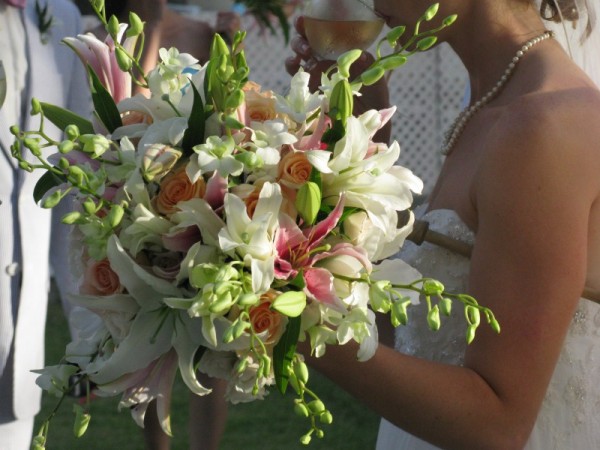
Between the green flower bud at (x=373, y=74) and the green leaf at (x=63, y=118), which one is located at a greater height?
the green flower bud at (x=373, y=74)

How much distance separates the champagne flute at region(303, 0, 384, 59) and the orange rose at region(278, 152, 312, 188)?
1.13 meters

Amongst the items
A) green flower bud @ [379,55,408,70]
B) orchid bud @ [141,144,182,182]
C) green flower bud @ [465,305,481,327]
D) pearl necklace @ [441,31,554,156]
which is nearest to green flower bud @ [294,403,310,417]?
green flower bud @ [465,305,481,327]

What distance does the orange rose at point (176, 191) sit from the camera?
1.43 meters

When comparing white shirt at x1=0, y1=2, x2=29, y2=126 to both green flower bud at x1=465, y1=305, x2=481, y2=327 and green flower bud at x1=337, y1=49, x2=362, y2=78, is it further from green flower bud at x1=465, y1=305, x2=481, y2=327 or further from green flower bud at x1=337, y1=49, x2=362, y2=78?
green flower bud at x1=465, y1=305, x2=481, y2=327

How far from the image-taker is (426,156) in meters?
12.5

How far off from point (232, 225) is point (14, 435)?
2496mm

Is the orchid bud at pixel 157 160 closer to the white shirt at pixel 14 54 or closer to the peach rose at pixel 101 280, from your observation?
the peach rose at pixel 101 280

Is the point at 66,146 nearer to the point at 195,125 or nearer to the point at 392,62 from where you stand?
the point at 195,125

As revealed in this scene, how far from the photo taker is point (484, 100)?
227 cm

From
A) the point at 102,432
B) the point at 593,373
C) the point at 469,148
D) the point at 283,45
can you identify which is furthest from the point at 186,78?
the point at 283,45

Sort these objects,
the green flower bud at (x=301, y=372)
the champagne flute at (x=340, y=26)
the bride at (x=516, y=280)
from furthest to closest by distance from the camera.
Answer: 1. the champagne flute at (x=340, y=26)
2. the bride at (x=516, y=280)
3. the green flower bud at (x=301, y=372)

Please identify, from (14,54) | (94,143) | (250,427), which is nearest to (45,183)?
(94,143)

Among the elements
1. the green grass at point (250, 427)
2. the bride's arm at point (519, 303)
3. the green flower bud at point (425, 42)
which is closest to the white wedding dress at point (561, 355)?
the bride's arm at point (519, 303)

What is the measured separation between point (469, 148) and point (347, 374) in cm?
72
